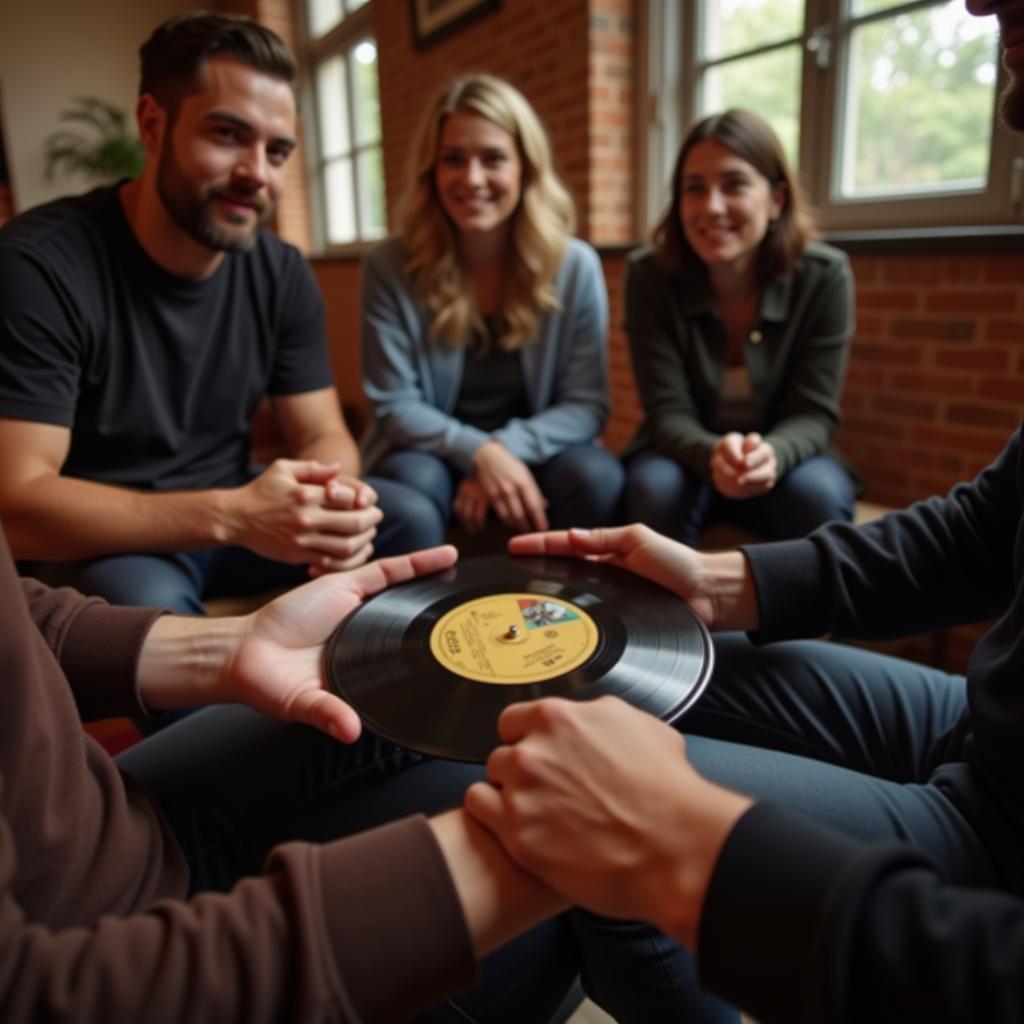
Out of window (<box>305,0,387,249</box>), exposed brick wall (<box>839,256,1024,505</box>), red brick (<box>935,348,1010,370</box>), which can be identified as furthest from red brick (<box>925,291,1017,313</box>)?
window (<box>305,0,387,249</box>)

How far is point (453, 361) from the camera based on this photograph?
7.06 ft

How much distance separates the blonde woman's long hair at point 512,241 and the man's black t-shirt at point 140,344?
352 millimetres

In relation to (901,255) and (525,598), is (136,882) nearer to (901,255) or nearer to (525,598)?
(525,598)

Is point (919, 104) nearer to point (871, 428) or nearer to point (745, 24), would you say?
point (745, 24)

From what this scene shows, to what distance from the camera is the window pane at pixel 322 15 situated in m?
5.62

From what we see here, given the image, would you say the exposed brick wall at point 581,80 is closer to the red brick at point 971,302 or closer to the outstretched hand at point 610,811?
the red brick at point 971,302

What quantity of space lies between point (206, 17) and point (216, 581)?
1.11 meters

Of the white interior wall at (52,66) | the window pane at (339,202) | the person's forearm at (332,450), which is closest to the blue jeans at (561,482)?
the person's forearm at (332,450)

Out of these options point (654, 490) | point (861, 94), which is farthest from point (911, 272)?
point (654, 490)

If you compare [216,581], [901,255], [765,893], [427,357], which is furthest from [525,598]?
[901,255]

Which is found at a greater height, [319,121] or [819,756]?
[319,121]

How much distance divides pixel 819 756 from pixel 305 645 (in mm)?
664

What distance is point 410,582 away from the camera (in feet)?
3.61

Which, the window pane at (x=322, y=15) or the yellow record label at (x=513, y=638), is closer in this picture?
the yellow record label at (x=513, y=638)
